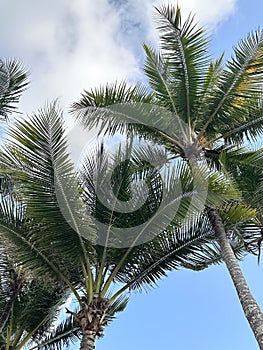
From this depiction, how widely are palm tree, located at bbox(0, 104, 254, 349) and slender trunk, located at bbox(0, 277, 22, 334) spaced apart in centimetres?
239

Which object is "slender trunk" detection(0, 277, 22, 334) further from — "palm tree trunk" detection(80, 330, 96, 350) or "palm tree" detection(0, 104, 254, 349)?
"palm tree trunk" detection(80, 330, 96, 350)

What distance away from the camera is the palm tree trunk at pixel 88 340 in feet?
23.0

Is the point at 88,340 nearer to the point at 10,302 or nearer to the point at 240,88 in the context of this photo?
the point at 10,302

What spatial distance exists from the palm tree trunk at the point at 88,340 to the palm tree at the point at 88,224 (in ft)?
0.05

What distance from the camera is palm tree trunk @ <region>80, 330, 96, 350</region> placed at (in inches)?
277

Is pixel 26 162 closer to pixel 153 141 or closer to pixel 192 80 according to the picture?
pixel 153 141

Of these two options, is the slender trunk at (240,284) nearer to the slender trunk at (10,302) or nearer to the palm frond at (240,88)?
the palm frond at (240,88)

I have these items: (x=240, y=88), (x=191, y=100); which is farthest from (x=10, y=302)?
(x=240, y=88)

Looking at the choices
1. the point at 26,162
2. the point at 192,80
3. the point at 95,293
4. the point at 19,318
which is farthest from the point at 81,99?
the point at 19,318

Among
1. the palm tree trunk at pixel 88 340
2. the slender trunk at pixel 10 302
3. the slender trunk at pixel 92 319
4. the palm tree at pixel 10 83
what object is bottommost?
the palm tree trunk at pixel 88 340

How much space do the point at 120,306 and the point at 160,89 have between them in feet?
18.1

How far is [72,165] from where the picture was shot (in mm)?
7289

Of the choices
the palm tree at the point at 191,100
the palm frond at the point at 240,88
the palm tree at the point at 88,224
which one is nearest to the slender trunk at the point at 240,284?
the palm tree at the point at 88,224

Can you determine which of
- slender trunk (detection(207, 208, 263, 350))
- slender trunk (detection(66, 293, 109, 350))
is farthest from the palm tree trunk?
slender trunk (detection(207, 208, 263, 350))
